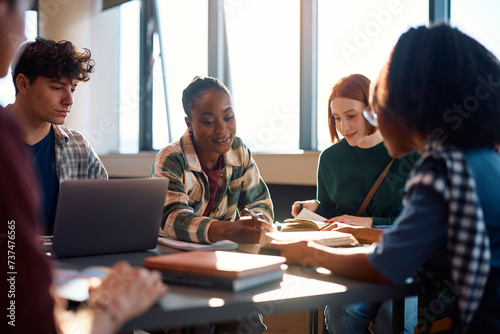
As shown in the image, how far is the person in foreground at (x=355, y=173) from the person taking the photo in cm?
198

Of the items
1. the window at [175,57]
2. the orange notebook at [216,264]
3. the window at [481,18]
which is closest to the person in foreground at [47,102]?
the orange notebook at [216,264]

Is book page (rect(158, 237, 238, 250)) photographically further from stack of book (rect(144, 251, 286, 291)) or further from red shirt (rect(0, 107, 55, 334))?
red shirt (rect(0, 107, 55, 334))

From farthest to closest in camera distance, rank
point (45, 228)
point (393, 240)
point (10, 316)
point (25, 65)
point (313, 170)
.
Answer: point (313, 170)
point (25, 65)
point (45, 228)
point (393, 240)
point (10, 316)

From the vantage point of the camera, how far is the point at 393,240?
0.95 meters

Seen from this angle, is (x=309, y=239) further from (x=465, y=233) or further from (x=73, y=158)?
(x=73, y=158)

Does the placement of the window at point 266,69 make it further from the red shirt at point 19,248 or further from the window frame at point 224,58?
the red shirt at point 19,248

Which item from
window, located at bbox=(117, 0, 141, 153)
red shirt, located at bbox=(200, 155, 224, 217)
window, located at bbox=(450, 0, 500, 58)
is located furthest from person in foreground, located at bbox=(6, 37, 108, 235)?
window, located at bbox=(117, 0, 141, 153)

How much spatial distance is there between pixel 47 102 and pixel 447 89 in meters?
1.70

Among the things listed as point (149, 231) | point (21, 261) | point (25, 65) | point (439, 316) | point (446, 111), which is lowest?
point (439, 316)

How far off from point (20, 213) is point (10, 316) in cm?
14

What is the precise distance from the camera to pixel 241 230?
59.6 inches

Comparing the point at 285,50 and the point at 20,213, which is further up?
the point at 285,50

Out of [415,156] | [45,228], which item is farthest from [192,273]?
[415,156]

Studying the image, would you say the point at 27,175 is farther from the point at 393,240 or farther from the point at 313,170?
the point at 313,170
